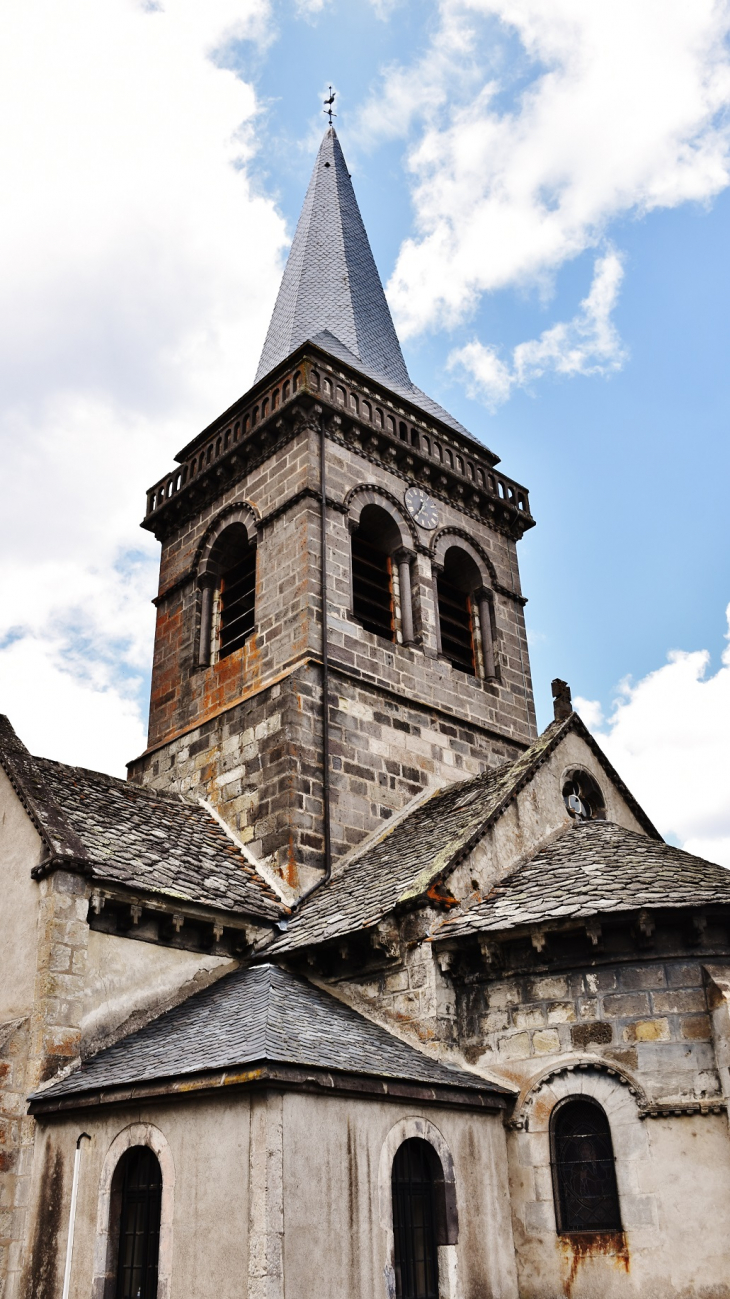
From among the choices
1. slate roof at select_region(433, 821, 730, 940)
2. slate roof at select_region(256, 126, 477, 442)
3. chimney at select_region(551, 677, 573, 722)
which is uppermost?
slate roof at select_region(256, 126, 477, 442)

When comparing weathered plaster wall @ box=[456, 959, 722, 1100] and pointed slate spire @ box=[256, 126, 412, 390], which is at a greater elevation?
pointed slate spire @ box=[256, 126, 412, 390]

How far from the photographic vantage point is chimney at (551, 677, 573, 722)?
13.9 metres

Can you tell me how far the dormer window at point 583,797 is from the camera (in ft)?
44.1

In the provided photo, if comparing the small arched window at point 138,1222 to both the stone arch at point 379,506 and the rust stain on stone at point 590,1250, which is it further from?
the stone arch at point 379,506

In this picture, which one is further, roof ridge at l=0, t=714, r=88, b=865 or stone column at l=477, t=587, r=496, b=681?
stone column at l=477, t=587, r=496, b=681

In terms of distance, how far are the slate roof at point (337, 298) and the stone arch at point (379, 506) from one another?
2.18 m

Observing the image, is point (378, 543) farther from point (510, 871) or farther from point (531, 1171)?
point (531, 1171)

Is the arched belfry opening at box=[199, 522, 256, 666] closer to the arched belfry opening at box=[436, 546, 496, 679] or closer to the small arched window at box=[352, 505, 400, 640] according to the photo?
the small arched window at box=[352, 505, 400, 640]

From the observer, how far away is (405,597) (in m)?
16.7

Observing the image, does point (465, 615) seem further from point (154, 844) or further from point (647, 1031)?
point (647, 1031)

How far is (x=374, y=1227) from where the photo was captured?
806 cm

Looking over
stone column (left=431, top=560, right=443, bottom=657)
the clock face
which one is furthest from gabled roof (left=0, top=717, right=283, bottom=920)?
the clock face

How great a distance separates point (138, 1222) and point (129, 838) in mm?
4507

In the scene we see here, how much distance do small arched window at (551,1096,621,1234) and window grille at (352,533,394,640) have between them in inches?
321
